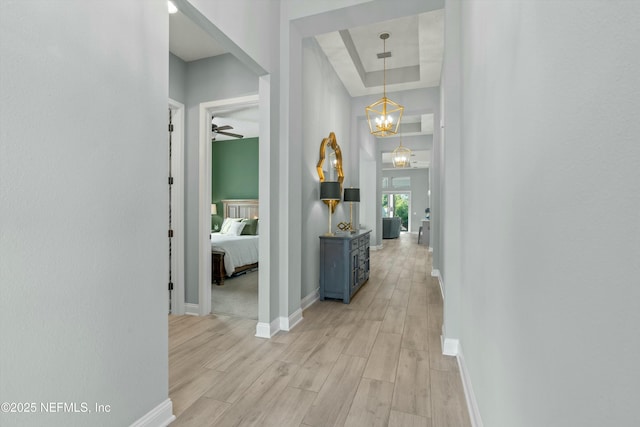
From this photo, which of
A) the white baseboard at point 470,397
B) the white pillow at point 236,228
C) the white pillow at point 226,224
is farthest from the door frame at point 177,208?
the white pillow at point 226,224

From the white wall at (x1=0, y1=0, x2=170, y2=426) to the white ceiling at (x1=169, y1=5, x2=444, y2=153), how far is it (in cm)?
196

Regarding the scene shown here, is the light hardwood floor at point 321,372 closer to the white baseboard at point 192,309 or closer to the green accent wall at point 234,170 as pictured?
the white baseboard at point 192,309

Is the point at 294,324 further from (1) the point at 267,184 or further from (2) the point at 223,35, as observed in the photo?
(2) the point at 223,35

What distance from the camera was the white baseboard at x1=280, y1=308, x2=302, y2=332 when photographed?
3054 millimetres

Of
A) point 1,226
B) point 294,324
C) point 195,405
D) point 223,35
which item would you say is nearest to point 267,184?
point 223,35

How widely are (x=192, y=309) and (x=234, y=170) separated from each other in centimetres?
499

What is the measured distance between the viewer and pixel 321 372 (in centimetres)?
226

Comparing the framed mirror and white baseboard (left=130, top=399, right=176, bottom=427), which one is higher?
the framed mirror

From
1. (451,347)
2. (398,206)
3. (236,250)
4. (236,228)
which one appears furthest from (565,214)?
(398,206)

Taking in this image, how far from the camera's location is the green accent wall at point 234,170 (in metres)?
7.84

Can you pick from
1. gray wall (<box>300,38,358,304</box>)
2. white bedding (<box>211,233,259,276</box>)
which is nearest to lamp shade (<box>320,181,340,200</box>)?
gray wall (<box>300,38,358,304</box>)

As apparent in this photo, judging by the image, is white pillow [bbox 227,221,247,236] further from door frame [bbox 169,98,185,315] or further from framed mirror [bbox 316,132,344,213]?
door frame [bbox 169,98,185,315]

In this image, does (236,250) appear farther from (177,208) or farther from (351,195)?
(351,195)

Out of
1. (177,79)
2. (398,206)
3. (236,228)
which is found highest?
(177,79)
